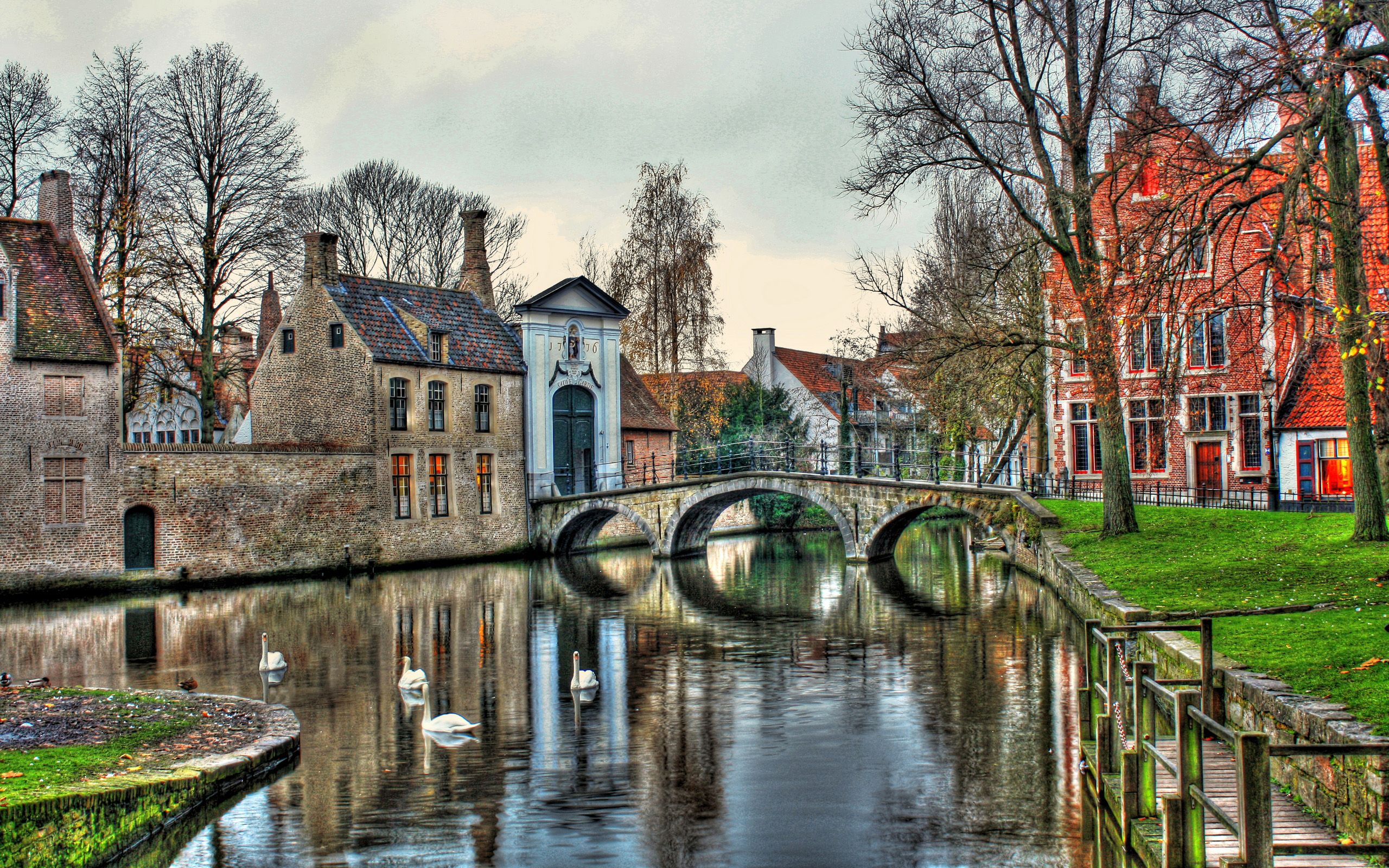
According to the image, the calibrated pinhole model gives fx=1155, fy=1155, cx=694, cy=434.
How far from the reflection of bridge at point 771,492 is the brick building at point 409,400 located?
143 centimetres

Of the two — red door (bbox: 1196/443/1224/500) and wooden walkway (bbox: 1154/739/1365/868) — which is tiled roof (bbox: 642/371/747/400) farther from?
wooden walkway (bbox: 1154/739/1365/868)

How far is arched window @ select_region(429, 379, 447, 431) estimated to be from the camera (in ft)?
95.7

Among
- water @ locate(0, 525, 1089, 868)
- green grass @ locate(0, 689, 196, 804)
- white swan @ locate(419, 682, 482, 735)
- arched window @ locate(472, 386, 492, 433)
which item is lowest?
water @ locate(0, 525, 1089, 868)

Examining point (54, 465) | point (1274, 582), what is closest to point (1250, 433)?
point (1274, 582)

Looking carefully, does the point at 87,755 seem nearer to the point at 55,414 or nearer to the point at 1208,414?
the point at 55,414

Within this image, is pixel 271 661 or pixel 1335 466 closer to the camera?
pixel 271 661

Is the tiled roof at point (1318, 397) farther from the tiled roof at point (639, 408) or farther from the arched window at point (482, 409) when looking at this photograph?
the arched window at point (482, 409)

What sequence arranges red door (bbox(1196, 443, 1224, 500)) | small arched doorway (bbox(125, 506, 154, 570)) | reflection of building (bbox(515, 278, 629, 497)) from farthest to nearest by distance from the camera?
reflection of building (bbox(515, 278, 629, 497)) → red door (bbox(1196, 443, 1224, 500)) → small arched doorway (bbox(125, 506, 154, 570))

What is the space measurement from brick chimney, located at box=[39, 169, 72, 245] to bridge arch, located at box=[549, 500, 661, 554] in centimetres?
1336

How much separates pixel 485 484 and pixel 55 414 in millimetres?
10429

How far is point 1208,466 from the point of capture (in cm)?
2705

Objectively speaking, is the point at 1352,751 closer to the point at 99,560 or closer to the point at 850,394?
the point at 99,560

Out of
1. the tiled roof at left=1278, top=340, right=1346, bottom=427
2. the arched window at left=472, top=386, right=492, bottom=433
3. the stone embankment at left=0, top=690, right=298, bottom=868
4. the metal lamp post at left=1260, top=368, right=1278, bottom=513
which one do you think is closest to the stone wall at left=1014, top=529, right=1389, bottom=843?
the stone embankment at left=0, top=690, right=298, bottom=868

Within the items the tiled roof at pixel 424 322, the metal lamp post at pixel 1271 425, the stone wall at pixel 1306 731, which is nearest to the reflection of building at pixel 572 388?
the tiled roof at pixel 424 322
